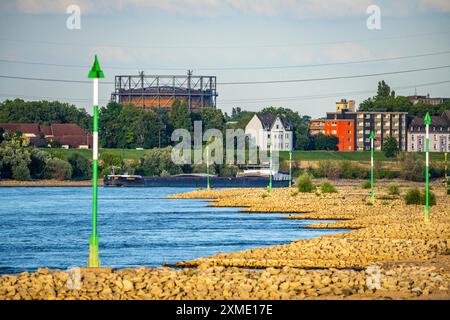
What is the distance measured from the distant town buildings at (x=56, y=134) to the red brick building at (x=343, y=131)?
40471 mm

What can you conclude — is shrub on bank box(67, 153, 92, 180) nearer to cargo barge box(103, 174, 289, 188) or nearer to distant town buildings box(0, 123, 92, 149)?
cargo barge box(103, 174, 289, 188)

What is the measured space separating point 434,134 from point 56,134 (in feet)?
198

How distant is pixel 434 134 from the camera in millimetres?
186250

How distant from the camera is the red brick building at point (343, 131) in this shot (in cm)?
Result: 18700

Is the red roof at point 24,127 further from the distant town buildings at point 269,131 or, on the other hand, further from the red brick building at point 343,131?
the red brick building at point 343,131

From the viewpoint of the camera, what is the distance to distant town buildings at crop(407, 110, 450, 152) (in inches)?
7323

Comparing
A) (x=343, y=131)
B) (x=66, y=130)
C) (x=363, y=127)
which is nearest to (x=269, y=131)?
(x=343, y=131)

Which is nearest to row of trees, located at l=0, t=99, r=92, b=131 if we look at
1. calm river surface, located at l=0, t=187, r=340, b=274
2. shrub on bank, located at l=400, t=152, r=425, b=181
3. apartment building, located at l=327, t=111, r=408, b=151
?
apartment building, located at l=327, t=111, r=408, b=151

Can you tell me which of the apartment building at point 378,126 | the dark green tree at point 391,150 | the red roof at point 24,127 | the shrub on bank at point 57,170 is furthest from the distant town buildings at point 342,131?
the shrub on bank at point 57,170

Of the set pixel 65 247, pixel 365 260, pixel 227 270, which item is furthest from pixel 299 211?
pixel 227 270

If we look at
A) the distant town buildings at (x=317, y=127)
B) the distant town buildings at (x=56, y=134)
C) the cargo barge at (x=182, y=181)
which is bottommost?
the cargo barge at (x=182, y=181)

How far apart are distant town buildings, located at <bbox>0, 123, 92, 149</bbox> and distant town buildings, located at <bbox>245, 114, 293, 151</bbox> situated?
2590cm

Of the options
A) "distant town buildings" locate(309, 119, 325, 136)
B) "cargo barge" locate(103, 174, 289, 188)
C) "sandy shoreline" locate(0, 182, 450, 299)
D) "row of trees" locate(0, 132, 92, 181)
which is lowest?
"cargo barge" locate(103, 174, 289, 188)
